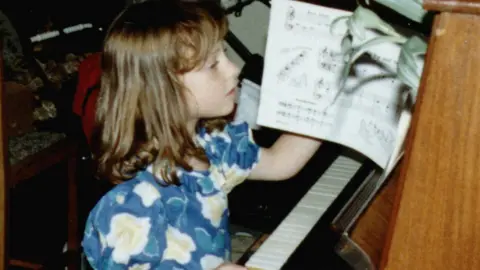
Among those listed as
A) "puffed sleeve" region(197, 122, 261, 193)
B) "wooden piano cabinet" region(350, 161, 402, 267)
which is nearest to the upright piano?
"wooden piano cabinet" region(350, 161, 402, 267)

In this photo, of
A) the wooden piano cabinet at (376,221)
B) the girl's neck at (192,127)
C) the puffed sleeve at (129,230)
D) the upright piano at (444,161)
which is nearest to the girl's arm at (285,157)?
the girl's neck at (192,127)

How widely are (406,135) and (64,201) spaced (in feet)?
6.52

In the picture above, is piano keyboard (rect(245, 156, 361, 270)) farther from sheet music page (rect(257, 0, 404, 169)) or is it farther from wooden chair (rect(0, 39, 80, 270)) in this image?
wooden chair (rect(0, 39, 80, 270))

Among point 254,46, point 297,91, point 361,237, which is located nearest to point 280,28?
point 297,91

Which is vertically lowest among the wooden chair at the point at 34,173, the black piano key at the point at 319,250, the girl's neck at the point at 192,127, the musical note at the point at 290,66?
the wooden chair at the point at 34,173

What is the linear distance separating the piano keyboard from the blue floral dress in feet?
0.58

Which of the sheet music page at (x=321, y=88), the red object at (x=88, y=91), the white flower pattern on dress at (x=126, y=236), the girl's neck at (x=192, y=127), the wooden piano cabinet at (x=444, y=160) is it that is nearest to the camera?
the wooden piano cabinet at (x=444, y=160)

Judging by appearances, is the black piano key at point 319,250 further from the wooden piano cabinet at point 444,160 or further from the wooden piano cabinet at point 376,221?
the wooden piano cabinet at point 444,160

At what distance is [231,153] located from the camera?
132 centimetres

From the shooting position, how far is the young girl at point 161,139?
1.10m

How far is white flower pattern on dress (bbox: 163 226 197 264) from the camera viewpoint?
3.75 feet

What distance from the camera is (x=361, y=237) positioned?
85 cm

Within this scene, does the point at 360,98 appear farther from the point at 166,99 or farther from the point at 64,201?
the point at 64,201

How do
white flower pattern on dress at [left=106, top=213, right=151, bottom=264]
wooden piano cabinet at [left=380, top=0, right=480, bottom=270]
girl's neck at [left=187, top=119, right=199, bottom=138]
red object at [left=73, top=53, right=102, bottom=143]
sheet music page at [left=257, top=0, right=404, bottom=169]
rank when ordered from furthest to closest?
red object at [left=73, top=53, right=102, bottom=143]
girl's neck at [left=187, top=119, right=199, bottom=138]
white flower pattern on dress at [left=106, top=213, right=151, bottom=264]
sheet music page at [left=257, top=0, right=404, bottom=169]
wooden piano cabinet at [left=380, top=0, right=480, bottom=270]
